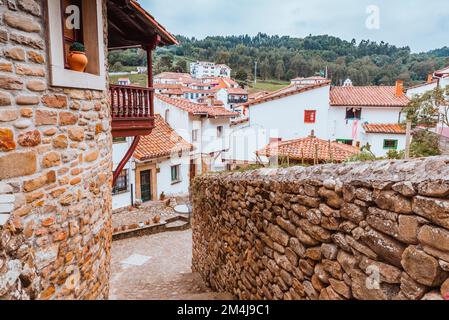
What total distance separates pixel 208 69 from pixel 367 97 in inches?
2174

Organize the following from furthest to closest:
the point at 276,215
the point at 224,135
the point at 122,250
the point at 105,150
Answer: the point at 224,135, the point at 122,250, the point at 105,150, the point at 276,215

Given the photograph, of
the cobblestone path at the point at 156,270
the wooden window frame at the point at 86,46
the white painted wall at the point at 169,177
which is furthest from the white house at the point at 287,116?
the wooden window frame at the point at 86,46

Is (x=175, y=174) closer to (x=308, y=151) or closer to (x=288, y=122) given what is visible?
(x=308, y=151)

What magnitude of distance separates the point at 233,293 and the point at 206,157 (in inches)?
631

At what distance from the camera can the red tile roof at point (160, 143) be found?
14.4 meters

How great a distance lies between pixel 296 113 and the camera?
69.1ft

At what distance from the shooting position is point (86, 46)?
Answer: 3369mm

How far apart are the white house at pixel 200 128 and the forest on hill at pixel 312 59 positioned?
765 inches

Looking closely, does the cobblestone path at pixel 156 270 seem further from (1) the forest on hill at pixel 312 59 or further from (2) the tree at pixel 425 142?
(1) the forest on hill at pixel 312 59

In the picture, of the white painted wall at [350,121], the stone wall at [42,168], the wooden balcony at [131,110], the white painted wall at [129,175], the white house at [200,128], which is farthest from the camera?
the white painted wall at [350,121]

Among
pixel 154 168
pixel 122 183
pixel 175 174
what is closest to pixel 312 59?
pixel 175 174

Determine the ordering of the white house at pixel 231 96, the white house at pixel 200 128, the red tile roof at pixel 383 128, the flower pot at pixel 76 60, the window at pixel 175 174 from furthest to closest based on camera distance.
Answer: the white house at pixel 231 96 < the red tile roof at pixel 383 128 < the white house at pixel 200 128 < the window at pixel 175 174 < the flower pot at pixel 76 60

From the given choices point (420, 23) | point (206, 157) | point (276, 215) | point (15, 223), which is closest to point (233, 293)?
point (276, 215)
